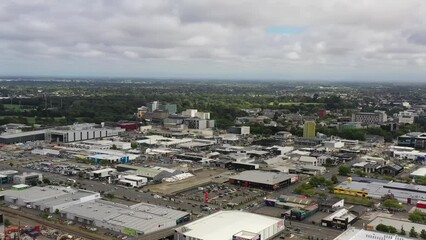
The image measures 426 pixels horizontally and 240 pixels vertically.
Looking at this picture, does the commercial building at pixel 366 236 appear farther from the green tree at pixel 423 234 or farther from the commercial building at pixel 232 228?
the commercial building at pixel 232 228

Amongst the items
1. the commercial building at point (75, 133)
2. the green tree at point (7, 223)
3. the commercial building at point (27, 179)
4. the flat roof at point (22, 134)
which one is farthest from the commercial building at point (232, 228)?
the flat roof at point (22, 134)

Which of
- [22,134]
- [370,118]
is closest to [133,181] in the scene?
[22,134]

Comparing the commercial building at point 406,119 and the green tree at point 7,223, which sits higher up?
the commercial building at point 406,119

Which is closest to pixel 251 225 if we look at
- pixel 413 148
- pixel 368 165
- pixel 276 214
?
pixel 276 214

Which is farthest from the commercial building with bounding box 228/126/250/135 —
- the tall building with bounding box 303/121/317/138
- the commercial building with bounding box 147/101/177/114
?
the commercial building with bounding box 147/101/177/114

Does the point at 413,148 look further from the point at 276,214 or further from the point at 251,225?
the point at 251,225

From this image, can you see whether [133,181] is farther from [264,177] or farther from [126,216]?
[264,177]

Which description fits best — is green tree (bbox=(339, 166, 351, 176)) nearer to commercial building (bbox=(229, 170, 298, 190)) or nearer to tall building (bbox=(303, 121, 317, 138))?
commercial building (bbox=(229, 170, 298, 190))
